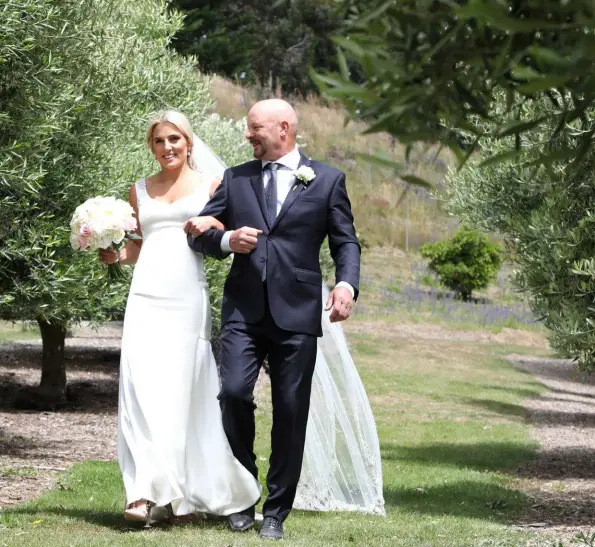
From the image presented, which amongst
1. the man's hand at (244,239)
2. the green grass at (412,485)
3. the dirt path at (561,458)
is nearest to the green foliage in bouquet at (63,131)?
the green grass at (412,485)

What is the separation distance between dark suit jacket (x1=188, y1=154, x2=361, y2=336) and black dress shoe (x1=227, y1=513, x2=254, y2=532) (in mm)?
1230

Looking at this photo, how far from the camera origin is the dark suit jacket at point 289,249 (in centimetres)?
688

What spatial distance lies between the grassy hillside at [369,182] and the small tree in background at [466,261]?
7.77 feet

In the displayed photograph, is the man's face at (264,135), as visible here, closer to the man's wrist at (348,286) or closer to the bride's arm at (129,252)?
the man's wrist at (348,286)

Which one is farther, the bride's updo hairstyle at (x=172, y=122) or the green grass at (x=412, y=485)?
the bride's updo hairstyle at (x=172, y=122)

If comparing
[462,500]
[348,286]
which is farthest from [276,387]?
[462,500]

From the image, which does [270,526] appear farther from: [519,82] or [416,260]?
[416,260]


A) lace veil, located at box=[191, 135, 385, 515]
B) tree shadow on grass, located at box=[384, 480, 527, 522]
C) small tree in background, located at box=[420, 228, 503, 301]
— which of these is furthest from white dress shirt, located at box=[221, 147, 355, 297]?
small tree in background, located at box=[420, 228, 503, 301]

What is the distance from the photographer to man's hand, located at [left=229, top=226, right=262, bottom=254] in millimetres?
6660

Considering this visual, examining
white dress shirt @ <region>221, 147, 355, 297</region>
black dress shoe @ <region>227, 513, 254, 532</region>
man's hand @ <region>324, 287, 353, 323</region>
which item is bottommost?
black dress shoe @ <region>227, 513, 254, 532</region>

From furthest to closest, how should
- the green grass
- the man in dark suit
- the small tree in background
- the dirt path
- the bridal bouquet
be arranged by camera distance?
the small tree in background → the dirt path → the bridal bouquet → the green grass → the man in dark suit

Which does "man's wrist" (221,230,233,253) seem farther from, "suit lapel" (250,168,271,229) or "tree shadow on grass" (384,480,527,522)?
"tree shadow on grass" (384,480,527,522)

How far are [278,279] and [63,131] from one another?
5844 millimetres

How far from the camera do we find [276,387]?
275 inches
